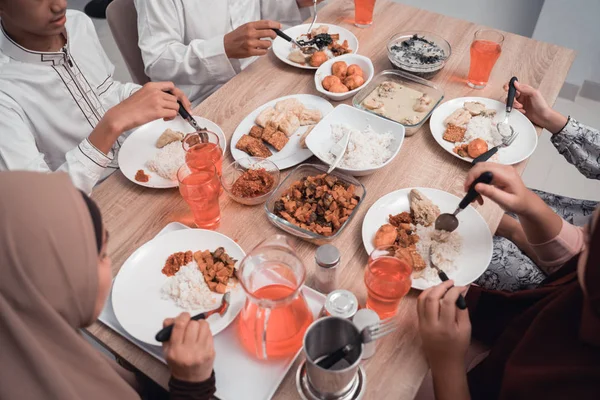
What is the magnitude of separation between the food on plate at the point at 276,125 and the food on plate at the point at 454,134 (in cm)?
46

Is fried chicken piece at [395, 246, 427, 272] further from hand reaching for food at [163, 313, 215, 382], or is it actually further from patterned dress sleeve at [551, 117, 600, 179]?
patterned dress sleeve at [551, 117, 600, 179]

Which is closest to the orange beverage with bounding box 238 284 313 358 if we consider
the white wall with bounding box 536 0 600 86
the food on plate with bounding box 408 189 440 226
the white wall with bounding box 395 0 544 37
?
the food on plate with bounding box 408 189 440 226

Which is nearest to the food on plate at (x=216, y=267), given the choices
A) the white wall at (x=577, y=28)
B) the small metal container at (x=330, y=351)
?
the small metal container at (x=330, y=351)

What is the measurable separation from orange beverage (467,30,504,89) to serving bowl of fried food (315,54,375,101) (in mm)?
397

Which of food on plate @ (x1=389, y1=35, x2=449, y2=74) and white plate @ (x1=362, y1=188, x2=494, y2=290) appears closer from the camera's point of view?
white plate @ (x1=362, y1=188, x2=494, y2=290)

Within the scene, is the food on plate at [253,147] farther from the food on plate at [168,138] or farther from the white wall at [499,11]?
the white wall at [499,11]

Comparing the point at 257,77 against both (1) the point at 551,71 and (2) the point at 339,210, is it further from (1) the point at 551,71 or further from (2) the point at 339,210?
(1) the point at 551,71

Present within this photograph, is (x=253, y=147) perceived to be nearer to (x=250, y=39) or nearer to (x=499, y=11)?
(x=250, y=39)

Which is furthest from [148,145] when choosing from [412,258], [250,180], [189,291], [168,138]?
[412,258]

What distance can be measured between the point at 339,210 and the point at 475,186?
0.39 metres

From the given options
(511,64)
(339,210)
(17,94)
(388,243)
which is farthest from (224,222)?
(511,64)

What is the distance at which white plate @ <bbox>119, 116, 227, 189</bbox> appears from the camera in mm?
1461

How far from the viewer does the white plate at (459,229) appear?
1203 mm

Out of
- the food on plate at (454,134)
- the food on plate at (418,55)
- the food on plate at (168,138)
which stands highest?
the food on plate at (418,55)
